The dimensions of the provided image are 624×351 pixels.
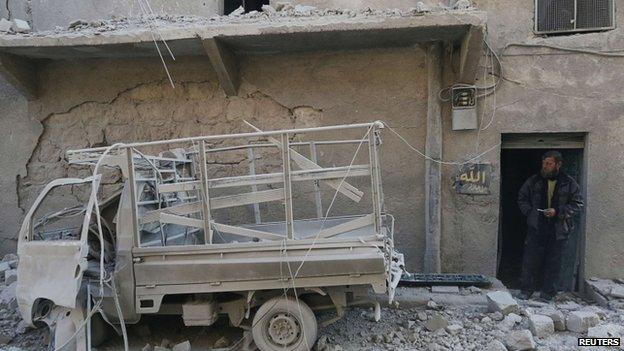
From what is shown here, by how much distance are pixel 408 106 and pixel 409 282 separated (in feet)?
7.24

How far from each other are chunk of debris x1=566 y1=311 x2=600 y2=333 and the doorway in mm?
1355

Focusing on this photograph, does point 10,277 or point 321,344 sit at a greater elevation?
point 10,277

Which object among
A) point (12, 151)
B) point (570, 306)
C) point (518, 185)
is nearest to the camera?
point (570, 306)

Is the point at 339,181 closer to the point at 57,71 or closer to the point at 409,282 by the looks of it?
the point at 409,282

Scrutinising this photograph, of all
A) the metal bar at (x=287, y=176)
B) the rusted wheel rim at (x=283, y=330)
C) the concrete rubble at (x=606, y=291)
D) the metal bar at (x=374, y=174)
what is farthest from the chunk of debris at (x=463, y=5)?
the rusted wheel rim at (x=283, y=330)

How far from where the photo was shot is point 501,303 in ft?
15.2

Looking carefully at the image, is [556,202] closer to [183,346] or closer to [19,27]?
[183,346]

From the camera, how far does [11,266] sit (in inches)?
236

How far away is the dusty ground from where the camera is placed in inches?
167

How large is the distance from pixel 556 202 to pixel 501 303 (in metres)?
1.53

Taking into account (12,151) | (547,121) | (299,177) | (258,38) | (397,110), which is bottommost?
(299,177)

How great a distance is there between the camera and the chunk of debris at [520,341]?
13.1 ft

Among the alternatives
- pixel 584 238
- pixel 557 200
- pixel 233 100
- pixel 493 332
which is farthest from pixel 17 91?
pixel 584 238

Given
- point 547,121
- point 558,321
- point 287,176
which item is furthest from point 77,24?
point 558,321
